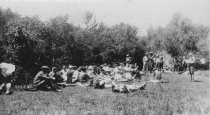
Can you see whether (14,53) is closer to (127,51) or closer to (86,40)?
(86,40)

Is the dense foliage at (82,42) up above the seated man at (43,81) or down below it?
above

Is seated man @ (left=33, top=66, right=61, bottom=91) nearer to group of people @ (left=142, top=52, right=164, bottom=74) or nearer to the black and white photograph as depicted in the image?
the black and white photograph

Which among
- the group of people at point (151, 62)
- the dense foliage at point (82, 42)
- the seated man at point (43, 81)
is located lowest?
the seated man at point (43, 81)

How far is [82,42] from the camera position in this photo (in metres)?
43.7

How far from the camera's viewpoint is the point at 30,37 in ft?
77.7

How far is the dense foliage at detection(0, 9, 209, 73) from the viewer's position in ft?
83.5

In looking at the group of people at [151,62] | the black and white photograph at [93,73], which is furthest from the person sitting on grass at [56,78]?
the group of people at [151,62]

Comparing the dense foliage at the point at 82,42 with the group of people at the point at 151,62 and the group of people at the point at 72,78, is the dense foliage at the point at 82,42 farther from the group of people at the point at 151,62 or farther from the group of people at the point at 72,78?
the group of people at the point at 151,62

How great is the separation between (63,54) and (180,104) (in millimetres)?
28764

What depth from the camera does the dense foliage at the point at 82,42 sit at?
83.5 feet

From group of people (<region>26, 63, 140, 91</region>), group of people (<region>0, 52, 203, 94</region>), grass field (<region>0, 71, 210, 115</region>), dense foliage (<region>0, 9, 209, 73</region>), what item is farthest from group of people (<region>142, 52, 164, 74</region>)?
grass field (<region>0, 71, 210, 115</region>)

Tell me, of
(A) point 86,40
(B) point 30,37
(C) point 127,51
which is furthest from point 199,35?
(B) point 30,37

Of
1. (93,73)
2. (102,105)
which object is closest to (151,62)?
(93,73)

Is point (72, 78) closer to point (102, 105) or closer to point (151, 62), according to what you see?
point (102, 105)
